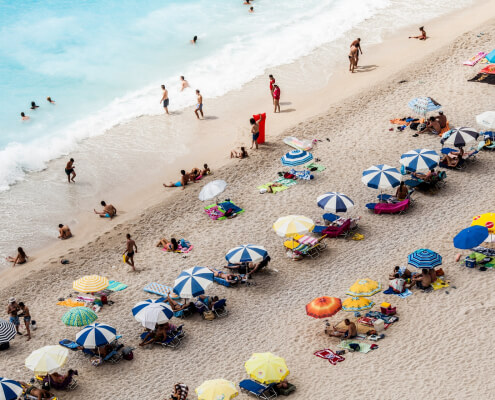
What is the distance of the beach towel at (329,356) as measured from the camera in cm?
1588

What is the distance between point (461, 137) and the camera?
23.1 metres

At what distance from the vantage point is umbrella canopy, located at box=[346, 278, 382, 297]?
57.1 ft

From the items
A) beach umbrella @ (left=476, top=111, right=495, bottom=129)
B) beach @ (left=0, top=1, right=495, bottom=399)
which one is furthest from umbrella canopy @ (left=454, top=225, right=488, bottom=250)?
beach umbrella @ (left=476, top=111, right=495, bottom=129)

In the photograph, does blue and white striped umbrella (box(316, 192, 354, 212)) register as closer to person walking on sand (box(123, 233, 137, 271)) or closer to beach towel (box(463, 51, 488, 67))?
person walking on sand (box(123, 233, 137, 271))

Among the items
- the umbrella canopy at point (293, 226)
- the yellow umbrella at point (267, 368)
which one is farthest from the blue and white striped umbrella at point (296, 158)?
the yellow umbrella at point (267, 368)

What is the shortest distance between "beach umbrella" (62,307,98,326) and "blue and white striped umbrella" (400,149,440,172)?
34.3ft

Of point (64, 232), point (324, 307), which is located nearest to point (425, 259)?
point (324, 307)

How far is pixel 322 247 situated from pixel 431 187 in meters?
4.44

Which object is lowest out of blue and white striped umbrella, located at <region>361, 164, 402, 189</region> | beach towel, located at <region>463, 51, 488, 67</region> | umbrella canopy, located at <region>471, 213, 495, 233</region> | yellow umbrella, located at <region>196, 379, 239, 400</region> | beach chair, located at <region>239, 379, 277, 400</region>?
beach chair, located at <region>239, 379, 277, 400</region>

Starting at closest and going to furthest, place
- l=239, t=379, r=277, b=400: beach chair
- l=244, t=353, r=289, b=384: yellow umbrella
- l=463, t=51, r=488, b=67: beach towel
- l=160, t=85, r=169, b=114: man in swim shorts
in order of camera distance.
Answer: l=244, t=353, r=289, b=384: yellow umbrella → l=239, t=379, r=277, b=400: beach chair → l=463, t=51, r=488, b=67: beach towel → l=160, t=85, r=169, b=114: man in swim shorts

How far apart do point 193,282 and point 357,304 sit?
411 cm

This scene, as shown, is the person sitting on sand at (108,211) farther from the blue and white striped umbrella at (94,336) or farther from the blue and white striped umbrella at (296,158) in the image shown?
the blue and white striped umbrella at (94,336)

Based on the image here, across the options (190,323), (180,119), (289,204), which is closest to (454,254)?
(289,204)

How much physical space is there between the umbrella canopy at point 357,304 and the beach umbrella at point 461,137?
8163 millimetres
